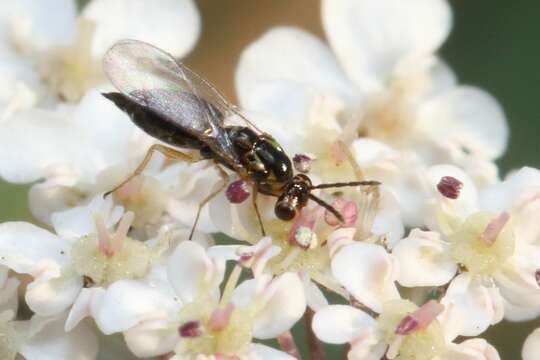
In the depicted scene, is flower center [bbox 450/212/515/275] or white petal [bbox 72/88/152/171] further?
white petal [bbox 72/88/152/171]

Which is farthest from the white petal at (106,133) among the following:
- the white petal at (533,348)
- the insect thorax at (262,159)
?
the white petal at (533,348)

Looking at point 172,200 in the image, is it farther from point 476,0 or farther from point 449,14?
point 476,0

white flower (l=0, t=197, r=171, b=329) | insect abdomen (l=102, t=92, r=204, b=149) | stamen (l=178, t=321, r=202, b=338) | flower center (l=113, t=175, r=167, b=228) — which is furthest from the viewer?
flower center (l=113, t=175, r=167, b=228)

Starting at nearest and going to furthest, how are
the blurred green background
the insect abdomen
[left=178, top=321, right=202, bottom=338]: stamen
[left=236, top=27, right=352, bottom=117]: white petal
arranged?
[left=178, top=321, right=202, bottom=338]: stamen → the insect abdomen → [left=236, top=27, right=352, bottom=117]: white petal → the blurred green background

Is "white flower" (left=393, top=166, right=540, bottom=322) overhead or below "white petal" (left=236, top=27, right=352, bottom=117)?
overhead

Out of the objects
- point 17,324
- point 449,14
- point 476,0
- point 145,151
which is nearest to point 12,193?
point 145,151

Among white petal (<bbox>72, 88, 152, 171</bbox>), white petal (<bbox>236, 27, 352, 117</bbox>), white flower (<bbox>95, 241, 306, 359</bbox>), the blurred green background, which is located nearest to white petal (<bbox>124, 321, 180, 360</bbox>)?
white flower (<bbox>95, 241, 306, 359</bbox>)

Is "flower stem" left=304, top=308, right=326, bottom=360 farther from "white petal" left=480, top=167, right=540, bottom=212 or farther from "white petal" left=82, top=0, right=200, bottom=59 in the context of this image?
"white petal" left=82, top=0, right=200, bottom=59

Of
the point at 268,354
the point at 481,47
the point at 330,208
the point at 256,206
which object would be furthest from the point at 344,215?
the point at 481,47
